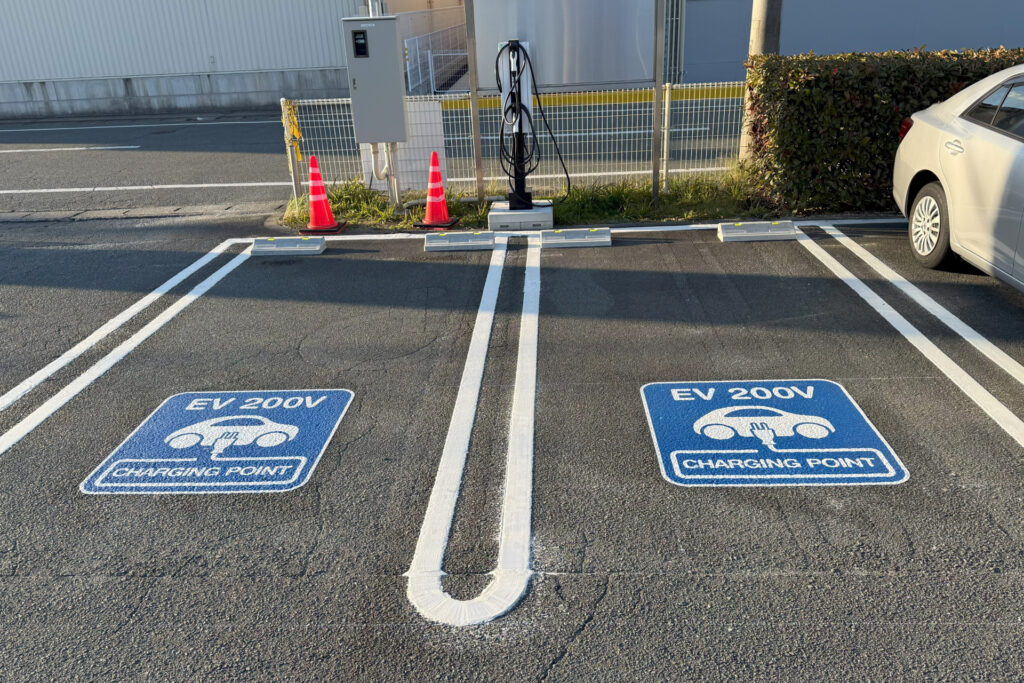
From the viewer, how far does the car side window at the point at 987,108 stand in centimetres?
575

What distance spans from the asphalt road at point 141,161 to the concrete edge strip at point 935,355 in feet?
22.7

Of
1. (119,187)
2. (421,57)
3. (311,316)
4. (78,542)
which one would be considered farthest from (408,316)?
(421,57)

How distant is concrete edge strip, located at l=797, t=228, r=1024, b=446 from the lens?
4176 millimetres

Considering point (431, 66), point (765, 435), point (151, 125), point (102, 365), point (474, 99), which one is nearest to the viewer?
point (765, 435)

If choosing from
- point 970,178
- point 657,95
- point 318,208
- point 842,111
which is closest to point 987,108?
point 970,178

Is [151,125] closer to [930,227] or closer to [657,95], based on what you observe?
[657,95]

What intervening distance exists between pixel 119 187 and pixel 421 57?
5008 mm

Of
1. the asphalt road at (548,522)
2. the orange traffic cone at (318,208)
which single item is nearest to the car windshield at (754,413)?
the asphalt road at (548,522)

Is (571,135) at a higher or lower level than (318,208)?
higher

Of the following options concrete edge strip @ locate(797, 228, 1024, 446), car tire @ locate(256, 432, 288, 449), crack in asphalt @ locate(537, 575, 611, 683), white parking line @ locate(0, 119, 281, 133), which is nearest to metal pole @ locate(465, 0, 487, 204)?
concrete edge strip @ locate(797, 228, 1024, 446)

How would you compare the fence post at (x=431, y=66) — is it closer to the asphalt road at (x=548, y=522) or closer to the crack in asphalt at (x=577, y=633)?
the asphalt road at (x=548, y=522)

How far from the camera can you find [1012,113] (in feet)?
18.2

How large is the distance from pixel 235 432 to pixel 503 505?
5.43 ft

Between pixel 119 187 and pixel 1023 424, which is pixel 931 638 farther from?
pixel 119 187
